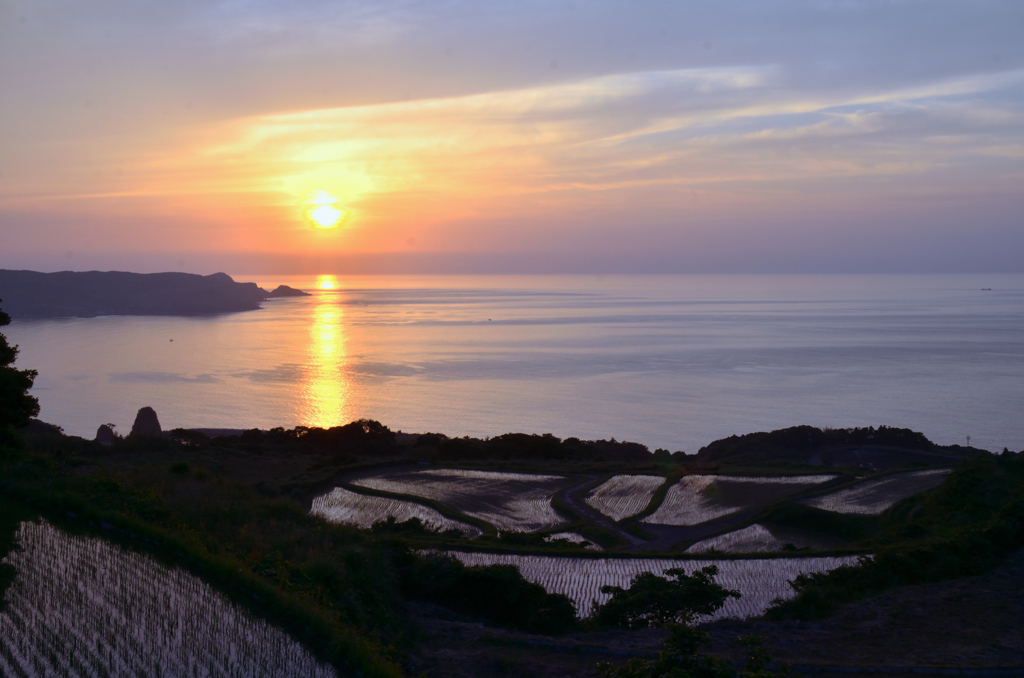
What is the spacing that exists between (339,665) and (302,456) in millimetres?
22449

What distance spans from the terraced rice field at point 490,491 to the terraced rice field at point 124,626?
1018cm

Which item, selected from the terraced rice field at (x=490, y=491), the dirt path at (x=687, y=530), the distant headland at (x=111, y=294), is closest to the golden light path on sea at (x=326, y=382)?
the terraced rice field at (x=490, y=491)


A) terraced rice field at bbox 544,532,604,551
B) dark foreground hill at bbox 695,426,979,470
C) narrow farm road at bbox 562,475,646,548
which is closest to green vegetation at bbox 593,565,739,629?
terraced rice field at bbox 544,532,604,551

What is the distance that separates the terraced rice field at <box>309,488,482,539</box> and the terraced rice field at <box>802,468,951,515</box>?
31.1 ft

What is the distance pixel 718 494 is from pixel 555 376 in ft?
117

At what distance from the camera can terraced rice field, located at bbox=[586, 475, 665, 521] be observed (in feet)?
61.3

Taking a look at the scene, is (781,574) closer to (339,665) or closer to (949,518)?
(949,518)

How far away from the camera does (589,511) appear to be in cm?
1848

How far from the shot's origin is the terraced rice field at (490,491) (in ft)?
58.5

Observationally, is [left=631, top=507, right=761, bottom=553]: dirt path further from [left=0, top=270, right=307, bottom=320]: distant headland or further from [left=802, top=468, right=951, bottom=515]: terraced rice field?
[left=0, top=270, right=307, bottom=320]: distant headland

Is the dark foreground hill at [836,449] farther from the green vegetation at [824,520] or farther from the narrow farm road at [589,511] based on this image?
the green vegetation at [824,520]

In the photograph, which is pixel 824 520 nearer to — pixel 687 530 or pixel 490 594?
pixel 687 530

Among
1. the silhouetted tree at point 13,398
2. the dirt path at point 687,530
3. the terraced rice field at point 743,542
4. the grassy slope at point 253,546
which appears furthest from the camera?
the dirt path at point 687,530

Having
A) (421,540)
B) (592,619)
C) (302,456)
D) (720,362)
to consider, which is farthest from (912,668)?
(720,362)
